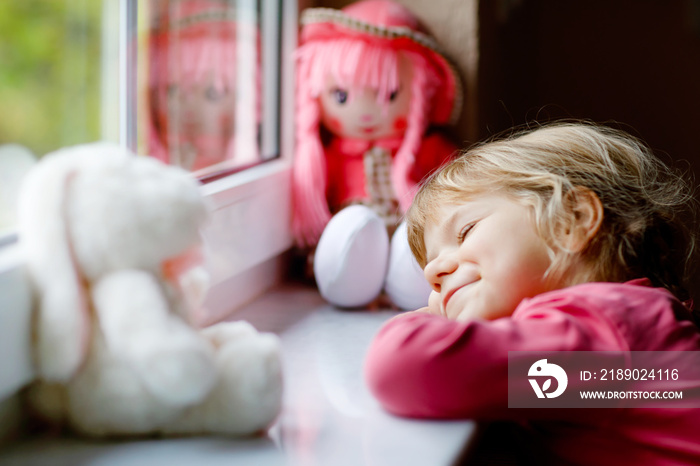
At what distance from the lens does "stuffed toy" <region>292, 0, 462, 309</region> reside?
3.77ft

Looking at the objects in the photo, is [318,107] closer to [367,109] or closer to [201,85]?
[367,109]

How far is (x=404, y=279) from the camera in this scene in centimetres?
101

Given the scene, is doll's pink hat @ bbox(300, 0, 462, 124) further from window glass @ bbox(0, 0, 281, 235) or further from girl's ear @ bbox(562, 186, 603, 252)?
girl's ear @ bbox(562, 186, 603, 252)

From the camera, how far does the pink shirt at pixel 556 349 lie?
1.95 ft

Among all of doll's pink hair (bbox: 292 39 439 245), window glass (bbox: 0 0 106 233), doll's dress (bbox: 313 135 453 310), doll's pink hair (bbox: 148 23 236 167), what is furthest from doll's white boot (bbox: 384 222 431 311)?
window glass (bbox: 0 0 106 233)

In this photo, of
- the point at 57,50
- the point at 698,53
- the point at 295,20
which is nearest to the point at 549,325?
the point at 57,50

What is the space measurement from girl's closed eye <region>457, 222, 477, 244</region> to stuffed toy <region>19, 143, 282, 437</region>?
27cm

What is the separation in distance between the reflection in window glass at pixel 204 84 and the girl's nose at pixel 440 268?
1.24ft

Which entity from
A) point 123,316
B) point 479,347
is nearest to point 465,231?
point 479,347

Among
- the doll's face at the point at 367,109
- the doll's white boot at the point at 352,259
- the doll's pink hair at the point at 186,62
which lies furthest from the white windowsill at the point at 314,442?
→ the doll's face at the point at 367,109

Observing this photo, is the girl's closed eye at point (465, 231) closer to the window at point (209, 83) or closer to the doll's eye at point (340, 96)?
the window at point (209, 83)

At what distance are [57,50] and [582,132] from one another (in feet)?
1.85

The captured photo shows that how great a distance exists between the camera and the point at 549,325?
607 mm

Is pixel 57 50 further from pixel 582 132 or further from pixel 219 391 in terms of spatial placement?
pixel 582 132
